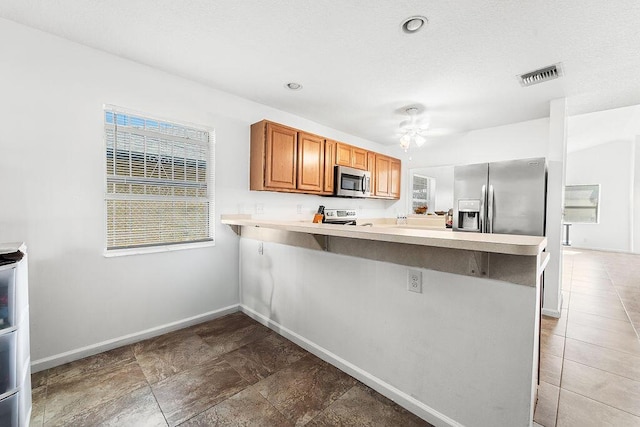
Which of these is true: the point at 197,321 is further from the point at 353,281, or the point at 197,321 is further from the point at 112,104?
the point at 112,104

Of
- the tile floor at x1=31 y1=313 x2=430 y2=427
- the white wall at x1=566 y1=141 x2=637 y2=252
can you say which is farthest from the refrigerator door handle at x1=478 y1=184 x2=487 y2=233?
the white wall at x1=566 y1=141 x2=637 y2=252

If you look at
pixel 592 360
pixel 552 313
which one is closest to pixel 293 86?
pixel 592 360

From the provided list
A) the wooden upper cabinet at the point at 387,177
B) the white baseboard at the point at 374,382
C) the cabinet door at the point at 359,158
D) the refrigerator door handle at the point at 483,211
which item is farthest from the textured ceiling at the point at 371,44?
the white baseboard at the point at 374,382

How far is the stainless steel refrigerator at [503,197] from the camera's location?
300 cm

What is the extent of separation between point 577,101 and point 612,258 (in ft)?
19.0

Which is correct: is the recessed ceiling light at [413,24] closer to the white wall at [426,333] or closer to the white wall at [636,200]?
the white wall at [426,333]

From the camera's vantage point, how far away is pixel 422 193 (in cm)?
527

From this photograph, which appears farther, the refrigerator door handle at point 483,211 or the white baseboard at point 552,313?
the refrigerator door handle at point 483,211

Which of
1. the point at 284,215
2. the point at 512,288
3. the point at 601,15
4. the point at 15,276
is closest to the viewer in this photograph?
the point at 512,288

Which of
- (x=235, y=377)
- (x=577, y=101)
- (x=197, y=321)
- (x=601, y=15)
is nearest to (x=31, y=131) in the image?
(x=197, y=321)

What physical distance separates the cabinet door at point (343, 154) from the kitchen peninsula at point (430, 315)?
6.39ft

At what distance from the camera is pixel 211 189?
290 centimetres

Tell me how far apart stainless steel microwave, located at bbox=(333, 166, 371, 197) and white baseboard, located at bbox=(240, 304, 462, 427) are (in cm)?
208

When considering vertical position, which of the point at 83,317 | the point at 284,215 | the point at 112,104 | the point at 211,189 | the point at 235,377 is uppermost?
the point at 112,104
